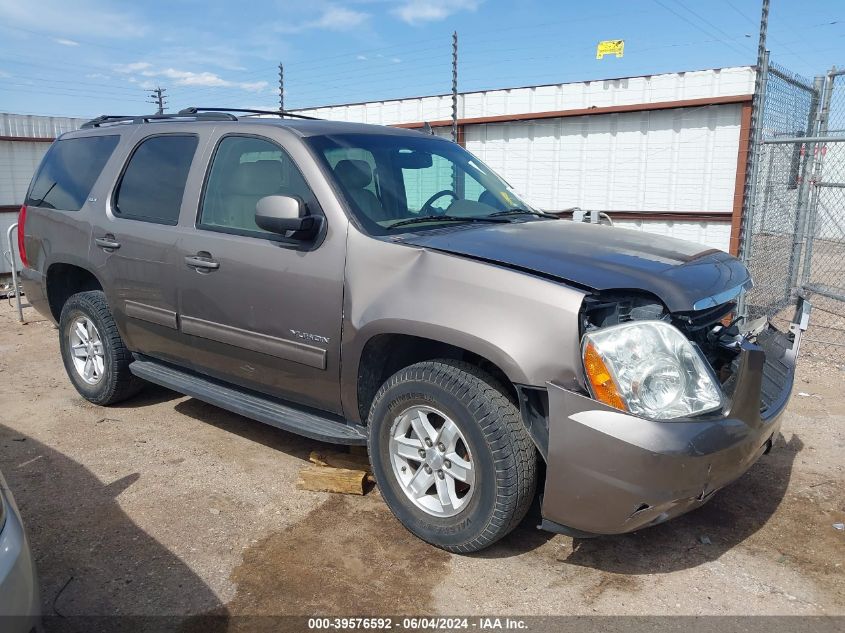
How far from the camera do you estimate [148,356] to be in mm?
4707

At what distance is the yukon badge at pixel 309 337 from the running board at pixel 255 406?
1.54ft

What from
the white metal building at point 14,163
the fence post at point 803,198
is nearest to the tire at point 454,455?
the fence post at point 803,198

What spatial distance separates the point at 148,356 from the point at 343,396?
196cm

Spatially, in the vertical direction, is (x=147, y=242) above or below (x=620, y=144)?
below

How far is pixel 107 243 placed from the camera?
14.9ft

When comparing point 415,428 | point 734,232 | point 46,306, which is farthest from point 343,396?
point 734,232

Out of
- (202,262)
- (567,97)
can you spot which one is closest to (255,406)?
(202,262)

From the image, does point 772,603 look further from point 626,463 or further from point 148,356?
point 148,356

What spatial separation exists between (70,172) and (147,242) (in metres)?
1.35

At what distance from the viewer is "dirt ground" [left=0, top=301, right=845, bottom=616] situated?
2.82 meters

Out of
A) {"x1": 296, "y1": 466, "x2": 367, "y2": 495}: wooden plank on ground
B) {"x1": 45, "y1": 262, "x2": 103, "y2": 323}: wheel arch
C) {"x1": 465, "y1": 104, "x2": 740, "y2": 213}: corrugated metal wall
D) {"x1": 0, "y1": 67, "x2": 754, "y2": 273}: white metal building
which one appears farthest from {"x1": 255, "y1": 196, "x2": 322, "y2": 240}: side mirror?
{"x1": 0, "y1": 67, "x2": 754, "y2": 273}: white metal building

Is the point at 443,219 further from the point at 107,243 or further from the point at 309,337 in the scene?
the point at 107,243

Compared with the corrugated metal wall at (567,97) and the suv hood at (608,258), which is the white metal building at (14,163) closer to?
the corrugated metal wall at (567,97)

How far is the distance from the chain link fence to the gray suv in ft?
13.4
